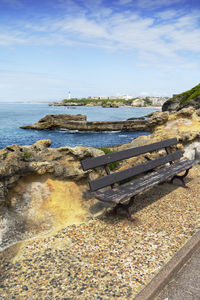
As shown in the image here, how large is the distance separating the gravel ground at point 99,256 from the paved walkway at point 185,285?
265 mm

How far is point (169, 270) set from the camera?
3318 mm

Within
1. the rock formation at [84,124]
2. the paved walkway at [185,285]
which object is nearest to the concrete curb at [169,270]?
the paved walkway at [185,285]

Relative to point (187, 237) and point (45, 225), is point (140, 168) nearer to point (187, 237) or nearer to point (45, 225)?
point (187, 237)

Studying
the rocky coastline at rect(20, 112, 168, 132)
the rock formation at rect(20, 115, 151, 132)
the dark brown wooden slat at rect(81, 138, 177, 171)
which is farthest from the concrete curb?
the rock formation at rect(20, 115, 151, 132)

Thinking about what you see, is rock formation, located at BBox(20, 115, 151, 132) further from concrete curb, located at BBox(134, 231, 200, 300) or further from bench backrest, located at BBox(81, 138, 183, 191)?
concrete curb, located at BBox(134, 231, 200, 300)

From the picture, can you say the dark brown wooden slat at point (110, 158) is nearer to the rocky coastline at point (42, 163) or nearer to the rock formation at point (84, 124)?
the rocky coastline at point (42, 163)

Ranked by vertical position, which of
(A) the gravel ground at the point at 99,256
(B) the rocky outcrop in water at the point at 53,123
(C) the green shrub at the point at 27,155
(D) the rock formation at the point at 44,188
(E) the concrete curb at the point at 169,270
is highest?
(C) the green shrub at the point at 27,155

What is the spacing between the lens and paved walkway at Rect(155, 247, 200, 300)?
2.99 metres

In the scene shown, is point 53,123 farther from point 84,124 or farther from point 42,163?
point 42,163

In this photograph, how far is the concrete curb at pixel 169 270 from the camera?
2.95 meters

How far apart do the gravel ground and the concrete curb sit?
116mm

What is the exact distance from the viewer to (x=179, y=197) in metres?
6.18

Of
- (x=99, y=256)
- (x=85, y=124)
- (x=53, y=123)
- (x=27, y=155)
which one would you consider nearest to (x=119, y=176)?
(x=99, y=256)

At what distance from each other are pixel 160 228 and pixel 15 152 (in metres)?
3.32
